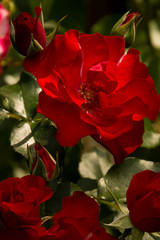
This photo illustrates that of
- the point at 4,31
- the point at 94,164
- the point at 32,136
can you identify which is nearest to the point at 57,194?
the point at 32,136

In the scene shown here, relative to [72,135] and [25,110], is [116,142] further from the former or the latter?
[25,110]

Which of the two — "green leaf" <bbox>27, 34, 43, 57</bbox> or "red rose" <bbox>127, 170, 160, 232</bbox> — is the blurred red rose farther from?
"red rose" <bbox>127, 170, 160, 232</bbox>

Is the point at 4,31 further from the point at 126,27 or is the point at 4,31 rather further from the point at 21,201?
the point at 21,201

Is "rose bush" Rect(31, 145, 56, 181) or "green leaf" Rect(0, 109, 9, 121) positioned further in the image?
"green leaf" Rect(0, 109, 9, 121)

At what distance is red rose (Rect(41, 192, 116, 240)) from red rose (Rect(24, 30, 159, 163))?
0.25ft

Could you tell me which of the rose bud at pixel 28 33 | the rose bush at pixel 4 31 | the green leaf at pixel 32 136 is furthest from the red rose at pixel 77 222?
the rose bush at pixel 4 31

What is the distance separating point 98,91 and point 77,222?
214 mm

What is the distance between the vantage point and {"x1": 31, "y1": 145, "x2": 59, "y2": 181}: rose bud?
0.60 meters

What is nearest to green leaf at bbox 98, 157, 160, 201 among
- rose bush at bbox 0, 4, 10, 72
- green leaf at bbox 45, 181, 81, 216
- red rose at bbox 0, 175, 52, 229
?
green leaf at bbox 45, 181, 81, 216

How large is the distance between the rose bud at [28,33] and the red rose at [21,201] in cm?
19

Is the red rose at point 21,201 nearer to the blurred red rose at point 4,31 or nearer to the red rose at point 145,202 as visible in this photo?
the red rose at point 145,202

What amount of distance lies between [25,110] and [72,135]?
162mm

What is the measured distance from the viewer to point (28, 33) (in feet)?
2.06

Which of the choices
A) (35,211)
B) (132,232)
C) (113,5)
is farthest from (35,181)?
(113,5)
